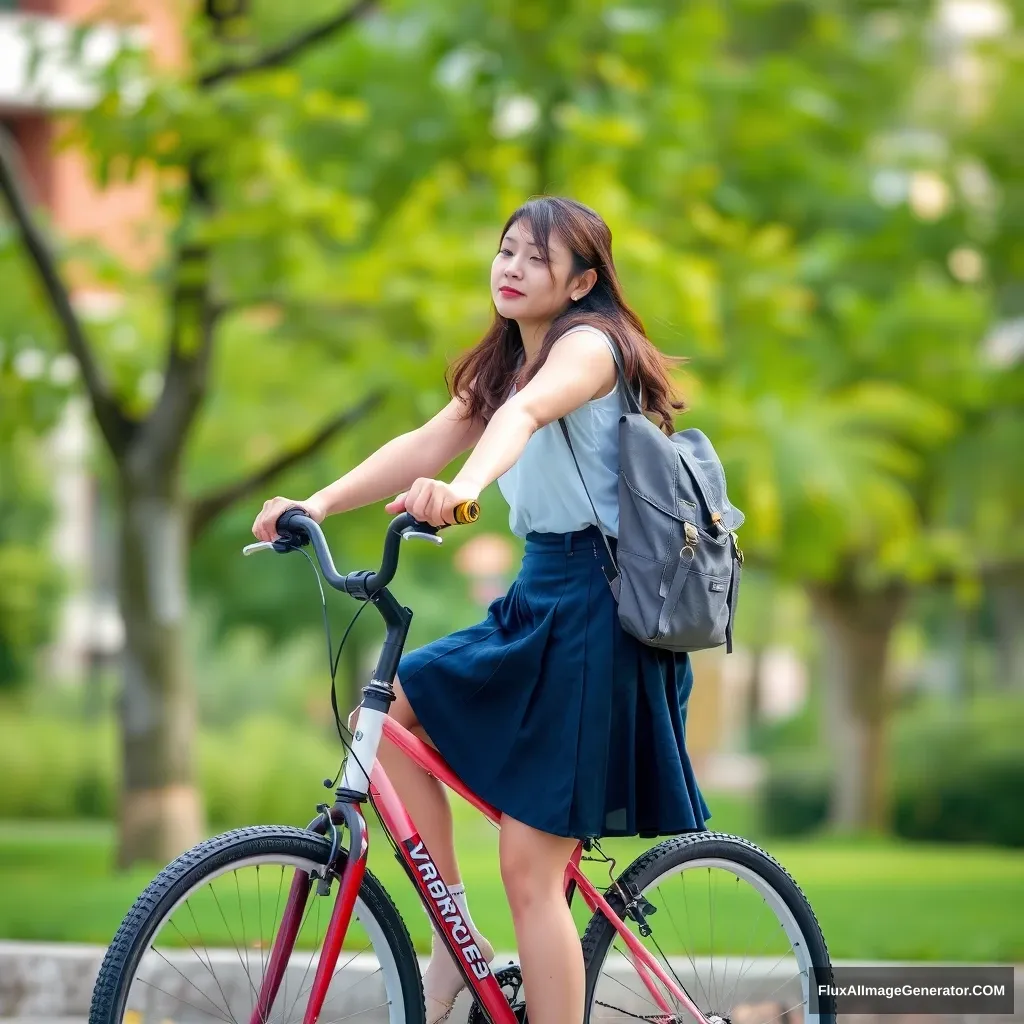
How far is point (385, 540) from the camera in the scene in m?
2.94

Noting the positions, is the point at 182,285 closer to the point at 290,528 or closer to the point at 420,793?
the point at 290,528

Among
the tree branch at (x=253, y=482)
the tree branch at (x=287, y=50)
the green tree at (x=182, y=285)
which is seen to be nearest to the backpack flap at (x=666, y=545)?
the green tree at (x=182, y=285)

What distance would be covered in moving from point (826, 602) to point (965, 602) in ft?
4.40

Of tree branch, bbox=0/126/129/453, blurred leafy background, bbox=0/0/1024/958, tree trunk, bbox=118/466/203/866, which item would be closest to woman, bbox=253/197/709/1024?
blurred leafy background, bbox=0/0/1024/958

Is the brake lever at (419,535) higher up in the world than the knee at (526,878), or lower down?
higher up

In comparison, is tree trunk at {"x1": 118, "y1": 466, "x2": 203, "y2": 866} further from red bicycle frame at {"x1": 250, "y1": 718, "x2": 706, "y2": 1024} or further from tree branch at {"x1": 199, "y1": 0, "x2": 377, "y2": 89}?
red bicycle frame at {"x1": 250, "y1": 718, "x2": 706, "y2": 1024}

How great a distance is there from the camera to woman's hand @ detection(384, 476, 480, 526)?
2.84 m

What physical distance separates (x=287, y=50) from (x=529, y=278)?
5.93 meters

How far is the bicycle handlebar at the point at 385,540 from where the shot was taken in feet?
9.51

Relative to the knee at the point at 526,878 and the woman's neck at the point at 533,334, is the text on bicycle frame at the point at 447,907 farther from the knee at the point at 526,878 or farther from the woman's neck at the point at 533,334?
the woman's neck at the point at 533,334

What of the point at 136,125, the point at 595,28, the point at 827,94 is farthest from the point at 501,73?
the point at 827,94

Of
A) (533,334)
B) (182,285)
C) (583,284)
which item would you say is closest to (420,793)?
(533,334)

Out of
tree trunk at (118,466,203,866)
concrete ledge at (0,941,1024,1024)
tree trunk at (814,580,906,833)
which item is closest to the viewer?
concrete ledge at (0,941,1024,1024)

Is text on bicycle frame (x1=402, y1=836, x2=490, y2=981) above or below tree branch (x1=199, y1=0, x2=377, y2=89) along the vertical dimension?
below
